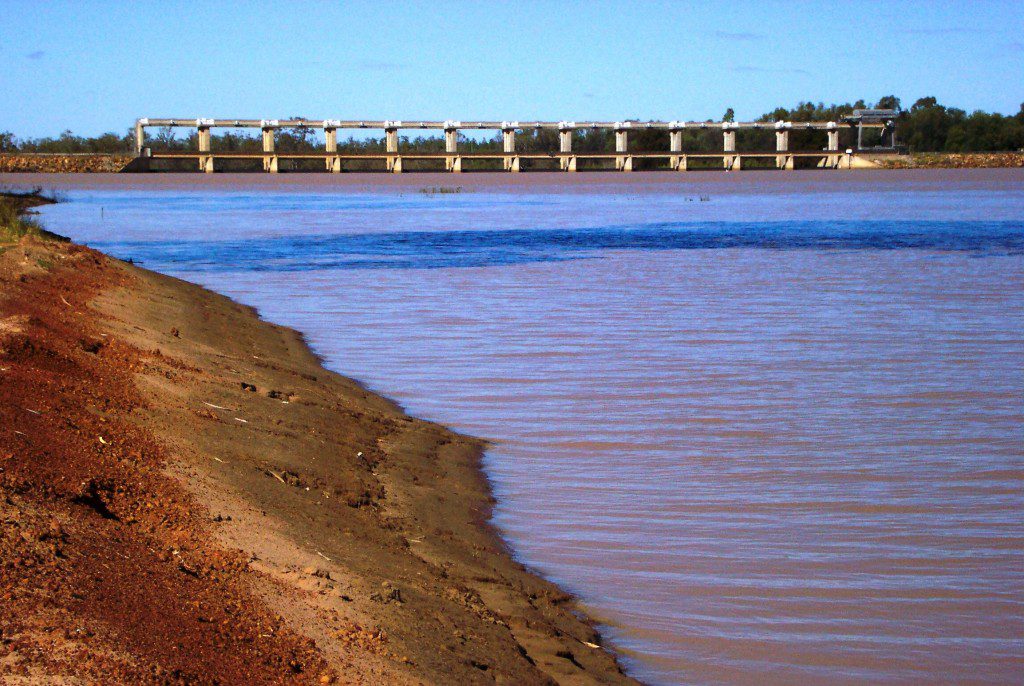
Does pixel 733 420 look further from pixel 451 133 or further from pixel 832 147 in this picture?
pixel 832 147

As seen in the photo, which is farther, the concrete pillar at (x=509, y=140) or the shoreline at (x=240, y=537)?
the concrete pillar at (x=509, y=140)

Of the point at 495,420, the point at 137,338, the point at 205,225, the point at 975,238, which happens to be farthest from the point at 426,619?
the point at 205,225

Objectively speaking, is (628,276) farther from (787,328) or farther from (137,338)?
(137,338)

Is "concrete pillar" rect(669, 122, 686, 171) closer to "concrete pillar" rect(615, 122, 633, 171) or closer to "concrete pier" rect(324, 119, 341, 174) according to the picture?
"concrete pillar" rect(615, 122, 633, 171)

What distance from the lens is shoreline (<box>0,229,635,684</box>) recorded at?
4.93 meters

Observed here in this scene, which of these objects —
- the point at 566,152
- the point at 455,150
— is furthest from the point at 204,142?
the point at 566,152

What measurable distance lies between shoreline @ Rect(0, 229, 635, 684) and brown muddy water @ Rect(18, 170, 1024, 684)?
24.3 inches

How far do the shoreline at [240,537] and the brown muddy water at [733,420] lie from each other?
62cm

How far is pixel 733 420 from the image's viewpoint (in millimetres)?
11297

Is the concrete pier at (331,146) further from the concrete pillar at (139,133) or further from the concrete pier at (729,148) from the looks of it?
the concrete pier at (729,148)

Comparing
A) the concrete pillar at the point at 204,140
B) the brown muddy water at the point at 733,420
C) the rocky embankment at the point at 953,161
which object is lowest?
the brown muddy water at the point at 733,420

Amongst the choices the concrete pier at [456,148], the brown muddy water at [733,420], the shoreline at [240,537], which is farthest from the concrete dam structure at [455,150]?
the shoreline at [240,537]

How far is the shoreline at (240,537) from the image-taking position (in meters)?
4.93

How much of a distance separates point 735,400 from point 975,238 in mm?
25073
